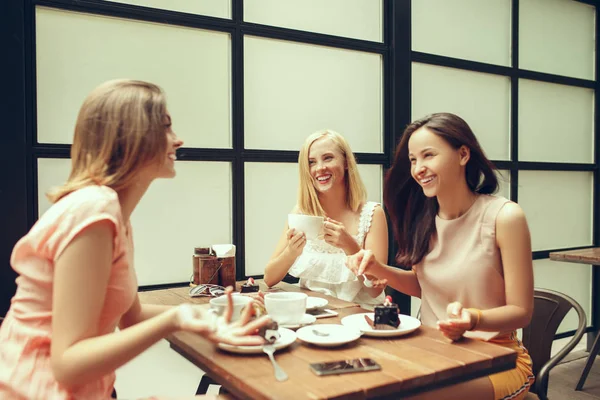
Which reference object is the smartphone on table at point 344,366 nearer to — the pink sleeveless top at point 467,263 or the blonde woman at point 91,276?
the blonde woman at point 91,276

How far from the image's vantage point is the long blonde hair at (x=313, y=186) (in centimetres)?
239

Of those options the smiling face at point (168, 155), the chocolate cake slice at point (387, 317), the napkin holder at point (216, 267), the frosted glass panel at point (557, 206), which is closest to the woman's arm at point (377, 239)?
the napkin holder at point (216, 267)

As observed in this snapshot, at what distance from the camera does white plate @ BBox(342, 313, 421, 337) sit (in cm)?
135

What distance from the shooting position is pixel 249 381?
3.44ft

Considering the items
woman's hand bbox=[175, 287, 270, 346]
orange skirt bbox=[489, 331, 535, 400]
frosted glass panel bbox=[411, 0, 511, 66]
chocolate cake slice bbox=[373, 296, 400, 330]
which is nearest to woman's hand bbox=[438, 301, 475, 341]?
chocolate cake slice bbox=[373, 296, 400, 330]

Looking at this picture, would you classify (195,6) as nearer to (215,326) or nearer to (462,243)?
(462,243)

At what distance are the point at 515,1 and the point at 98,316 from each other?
11.9 ft

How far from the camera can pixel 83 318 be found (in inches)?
39.4

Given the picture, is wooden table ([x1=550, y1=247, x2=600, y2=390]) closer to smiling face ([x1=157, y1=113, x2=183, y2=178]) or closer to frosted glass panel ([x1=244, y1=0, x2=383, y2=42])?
frosted glass panel ([x1=244, y1=0, x2=383, y2=42])

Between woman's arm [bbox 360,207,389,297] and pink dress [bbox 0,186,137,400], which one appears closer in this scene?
pink dress [bbox 0,186,137,400]

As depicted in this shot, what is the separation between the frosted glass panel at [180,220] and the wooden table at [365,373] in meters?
1.06

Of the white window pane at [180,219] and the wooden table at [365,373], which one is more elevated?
the white window pane at [180,219]

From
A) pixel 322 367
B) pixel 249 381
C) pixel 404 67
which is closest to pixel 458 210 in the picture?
pixel 322 367

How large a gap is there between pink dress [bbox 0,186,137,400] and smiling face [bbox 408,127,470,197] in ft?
3.50
